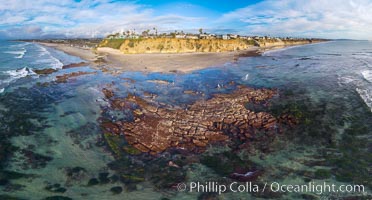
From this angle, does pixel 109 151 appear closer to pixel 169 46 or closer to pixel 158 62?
pixel 158 62

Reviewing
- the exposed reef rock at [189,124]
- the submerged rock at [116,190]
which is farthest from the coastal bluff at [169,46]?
the submerged rock at [116,190]

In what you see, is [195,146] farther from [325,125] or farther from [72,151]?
[325,125]

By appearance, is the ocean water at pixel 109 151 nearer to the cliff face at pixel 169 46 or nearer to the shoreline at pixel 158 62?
the shoreline at pixel 158 62

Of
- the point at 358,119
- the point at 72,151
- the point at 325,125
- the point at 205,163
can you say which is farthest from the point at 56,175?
the point at 358,119

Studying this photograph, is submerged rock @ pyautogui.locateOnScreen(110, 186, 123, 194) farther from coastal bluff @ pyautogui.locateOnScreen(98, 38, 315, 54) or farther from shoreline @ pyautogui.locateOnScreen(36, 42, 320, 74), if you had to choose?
coastal bluff @ pyautogui.locateOnScreen(98, 38, 315, 54)

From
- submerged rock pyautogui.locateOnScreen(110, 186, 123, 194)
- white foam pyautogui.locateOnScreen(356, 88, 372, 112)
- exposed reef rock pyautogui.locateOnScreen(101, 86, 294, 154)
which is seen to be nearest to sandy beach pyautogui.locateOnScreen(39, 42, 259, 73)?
exposed reef rock pyautogui.locateOnScreen(101, 86, 294, 154)
